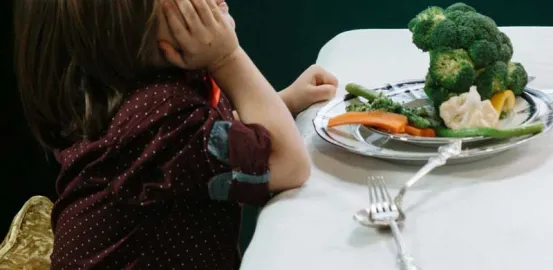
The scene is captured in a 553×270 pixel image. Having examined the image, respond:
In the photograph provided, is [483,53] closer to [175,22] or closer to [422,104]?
[422,104]

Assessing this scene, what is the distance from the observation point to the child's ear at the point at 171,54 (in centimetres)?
95

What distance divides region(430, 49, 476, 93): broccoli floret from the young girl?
8.0 inches

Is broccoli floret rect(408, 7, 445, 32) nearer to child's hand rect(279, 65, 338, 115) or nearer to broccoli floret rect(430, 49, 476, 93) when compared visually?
broccoli floret rect(430, 49, 476, 93)

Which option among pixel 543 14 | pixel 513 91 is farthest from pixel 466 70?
pixel 543 14

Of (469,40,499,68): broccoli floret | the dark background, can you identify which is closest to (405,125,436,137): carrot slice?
(469,40,499,68): broccoli floret

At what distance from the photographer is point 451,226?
77cm

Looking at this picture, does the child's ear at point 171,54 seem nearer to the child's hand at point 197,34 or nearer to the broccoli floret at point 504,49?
the child's hand at point 197,34

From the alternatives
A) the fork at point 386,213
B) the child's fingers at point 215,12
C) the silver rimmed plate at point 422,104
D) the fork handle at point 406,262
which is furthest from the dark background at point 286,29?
the fork handle at point 406,262

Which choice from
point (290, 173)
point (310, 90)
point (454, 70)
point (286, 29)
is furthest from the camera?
point (286, 29)

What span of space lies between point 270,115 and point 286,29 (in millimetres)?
1386

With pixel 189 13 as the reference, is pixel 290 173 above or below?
below

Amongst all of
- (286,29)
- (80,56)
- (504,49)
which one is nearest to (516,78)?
(504,49)

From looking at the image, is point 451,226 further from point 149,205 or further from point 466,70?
point 149,205

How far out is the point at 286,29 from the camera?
7.59 ft
